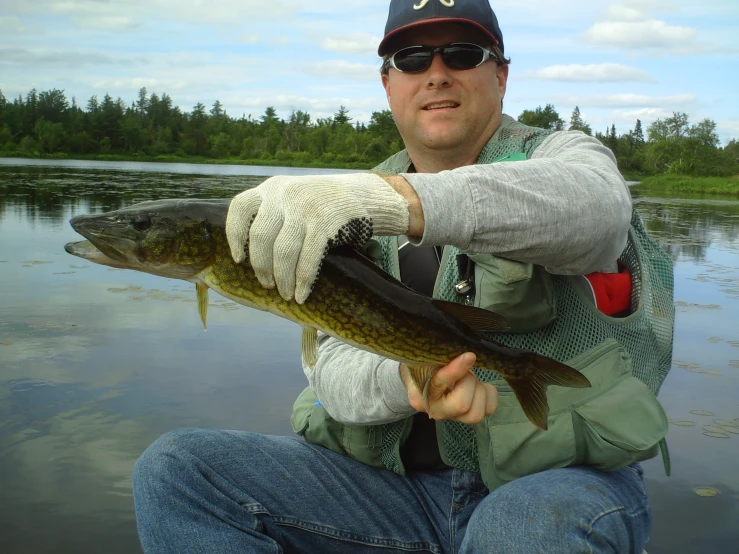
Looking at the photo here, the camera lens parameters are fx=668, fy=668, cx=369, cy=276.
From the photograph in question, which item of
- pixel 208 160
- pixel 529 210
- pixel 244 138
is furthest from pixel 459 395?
pixel 244 138

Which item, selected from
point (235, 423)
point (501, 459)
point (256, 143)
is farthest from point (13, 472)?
point (256, 143)

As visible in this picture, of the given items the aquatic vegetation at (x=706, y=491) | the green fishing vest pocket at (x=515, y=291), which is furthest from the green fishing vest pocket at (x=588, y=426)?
the aquatic vegetation at (x=706, y=491)

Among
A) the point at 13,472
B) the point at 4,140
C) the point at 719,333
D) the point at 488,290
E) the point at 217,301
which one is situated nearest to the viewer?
the point at 488,290

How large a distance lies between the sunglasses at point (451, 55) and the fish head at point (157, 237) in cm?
142

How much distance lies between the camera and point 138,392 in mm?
4961

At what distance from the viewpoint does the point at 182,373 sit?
5387mm

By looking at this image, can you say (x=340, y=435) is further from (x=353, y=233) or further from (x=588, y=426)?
(x=353, y=233)

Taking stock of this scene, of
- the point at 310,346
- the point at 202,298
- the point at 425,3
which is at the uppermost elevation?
the point at 425,3

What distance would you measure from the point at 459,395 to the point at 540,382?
27cm

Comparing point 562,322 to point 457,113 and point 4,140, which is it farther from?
point 4,140

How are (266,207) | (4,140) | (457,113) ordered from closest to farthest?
(266,207), (457,113), (4,140)

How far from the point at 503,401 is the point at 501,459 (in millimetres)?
207

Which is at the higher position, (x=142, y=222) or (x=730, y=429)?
(x=142, y=222)

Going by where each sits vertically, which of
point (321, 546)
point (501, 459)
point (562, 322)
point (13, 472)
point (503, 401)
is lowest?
point (13, 472)
